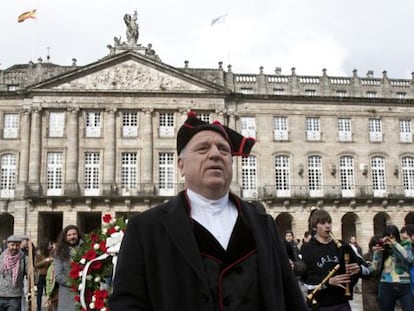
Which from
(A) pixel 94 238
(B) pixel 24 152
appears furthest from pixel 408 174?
(A) pixel 94 238

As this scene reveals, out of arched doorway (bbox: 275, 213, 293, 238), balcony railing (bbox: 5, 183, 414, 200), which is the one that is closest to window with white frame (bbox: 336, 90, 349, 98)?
balcony railing (bbox: 5, 183, 414, 200)

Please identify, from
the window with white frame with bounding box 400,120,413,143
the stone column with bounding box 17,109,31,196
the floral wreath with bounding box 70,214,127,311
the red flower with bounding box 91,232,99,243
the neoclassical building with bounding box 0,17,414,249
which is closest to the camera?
the floral wreath with bounding box 70,214,127,311

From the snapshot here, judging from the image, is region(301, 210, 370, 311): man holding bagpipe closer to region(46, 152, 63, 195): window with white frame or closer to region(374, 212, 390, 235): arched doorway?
region(46, 152, 63, 195): window with white frame

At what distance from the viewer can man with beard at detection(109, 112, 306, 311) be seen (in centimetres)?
237

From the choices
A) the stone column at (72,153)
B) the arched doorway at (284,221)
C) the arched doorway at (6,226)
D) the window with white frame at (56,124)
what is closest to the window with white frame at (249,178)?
the arched doorway at (284,221)

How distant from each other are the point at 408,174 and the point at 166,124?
18.4 meters

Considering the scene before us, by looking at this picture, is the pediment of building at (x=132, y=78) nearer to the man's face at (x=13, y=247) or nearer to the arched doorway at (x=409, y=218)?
the arched doorway at (x=409, y=218)

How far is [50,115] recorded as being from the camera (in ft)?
109

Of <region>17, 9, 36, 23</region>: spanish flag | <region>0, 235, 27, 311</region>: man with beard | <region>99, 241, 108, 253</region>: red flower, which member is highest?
<region>17, 9, 36, 23</region>: spanish flag

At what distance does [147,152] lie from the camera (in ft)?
109

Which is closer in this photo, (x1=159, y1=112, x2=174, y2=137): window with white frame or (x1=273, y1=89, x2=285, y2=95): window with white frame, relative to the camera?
(x1=159, y1=112, x2=174, y2=137): window with white frame

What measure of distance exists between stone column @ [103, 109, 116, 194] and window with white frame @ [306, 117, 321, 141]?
14.1m

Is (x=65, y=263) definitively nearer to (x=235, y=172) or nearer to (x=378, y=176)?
(x=235, y=172)

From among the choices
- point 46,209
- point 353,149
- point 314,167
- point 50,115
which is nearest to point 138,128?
point 50,115
